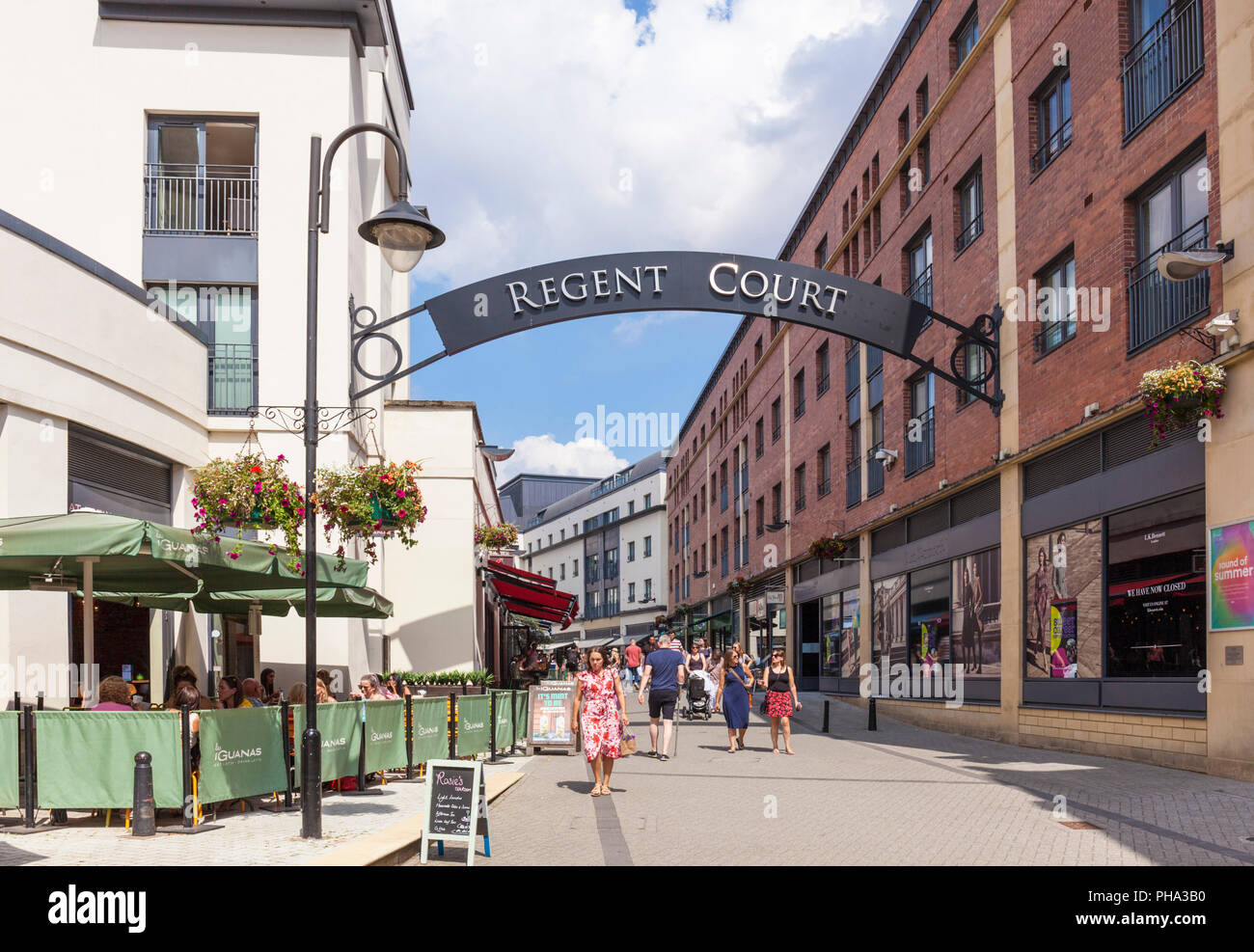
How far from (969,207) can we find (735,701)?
11137 mm

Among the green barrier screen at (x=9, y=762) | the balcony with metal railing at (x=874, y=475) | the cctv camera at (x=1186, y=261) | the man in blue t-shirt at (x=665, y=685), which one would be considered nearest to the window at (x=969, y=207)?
the balcony with metal railing at (x=874, y=475)

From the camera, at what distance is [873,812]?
452 inches

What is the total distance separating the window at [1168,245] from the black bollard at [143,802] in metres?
12.4

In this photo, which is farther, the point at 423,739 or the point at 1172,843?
the point at 423,739

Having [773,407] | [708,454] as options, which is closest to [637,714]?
[773,407]

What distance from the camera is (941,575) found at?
80.1ft

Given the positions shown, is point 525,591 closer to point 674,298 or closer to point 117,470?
point 674,298

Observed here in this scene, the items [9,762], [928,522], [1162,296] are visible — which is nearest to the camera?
[9,762]

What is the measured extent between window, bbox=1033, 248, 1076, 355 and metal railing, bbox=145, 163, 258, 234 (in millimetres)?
12953

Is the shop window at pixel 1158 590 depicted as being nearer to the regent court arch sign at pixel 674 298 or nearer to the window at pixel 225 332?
the regent court arch sign at pixel 674 298

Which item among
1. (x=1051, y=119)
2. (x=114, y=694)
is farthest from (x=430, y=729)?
(x=1051, y=119)

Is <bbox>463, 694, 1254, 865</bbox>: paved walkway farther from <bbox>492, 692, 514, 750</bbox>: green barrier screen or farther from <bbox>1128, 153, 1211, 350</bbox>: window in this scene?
<bbox>1128, 153, 1211, 350</bbox>: window
